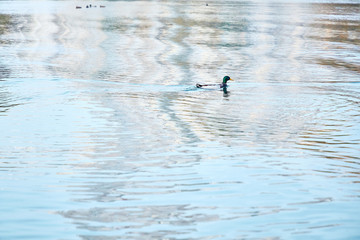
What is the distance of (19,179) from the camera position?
54.3 ft

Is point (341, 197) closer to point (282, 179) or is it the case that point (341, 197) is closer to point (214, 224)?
point (282, 179)

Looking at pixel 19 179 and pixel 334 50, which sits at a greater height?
pixel 19 179

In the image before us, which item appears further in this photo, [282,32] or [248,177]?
[282,32]

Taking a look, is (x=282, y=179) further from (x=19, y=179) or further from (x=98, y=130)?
(x=98, y=130)

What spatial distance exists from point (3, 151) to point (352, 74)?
2400 cm

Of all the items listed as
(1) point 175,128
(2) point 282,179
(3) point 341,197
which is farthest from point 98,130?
(3) point 341,197

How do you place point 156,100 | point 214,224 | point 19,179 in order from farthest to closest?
point 156,100 → point 19,179 → point 214,224

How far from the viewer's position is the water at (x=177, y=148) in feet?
45.4

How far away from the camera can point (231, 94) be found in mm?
31188

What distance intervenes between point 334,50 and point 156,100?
1096 inches

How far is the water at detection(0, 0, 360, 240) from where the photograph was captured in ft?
45.4

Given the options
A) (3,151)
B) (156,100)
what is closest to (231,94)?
(156,100)

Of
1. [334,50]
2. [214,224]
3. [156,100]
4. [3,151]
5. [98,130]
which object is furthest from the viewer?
[334,50]

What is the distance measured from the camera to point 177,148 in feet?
66.2
